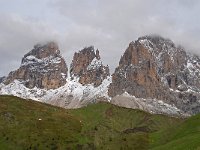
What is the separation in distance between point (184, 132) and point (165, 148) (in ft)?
176

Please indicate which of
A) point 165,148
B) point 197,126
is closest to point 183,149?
point 165,148

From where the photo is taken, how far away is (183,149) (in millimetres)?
125062

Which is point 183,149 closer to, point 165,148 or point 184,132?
point 165,148

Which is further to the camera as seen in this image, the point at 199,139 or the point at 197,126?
the point at 197,126

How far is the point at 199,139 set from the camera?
13300cm

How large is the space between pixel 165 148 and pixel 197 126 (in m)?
53.9

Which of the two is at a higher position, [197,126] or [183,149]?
[197,126]

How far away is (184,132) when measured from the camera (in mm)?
199500

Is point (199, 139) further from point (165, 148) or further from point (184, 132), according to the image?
point (184, 132)

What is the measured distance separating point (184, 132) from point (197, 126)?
6.21 m

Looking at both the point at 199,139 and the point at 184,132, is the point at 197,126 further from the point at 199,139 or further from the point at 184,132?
the point at 199,139

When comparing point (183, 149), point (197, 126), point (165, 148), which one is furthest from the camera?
point (197, 126)

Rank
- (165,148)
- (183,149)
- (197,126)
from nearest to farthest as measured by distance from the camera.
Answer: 1. (183,149)
2. (165,148)
3. (197,126)

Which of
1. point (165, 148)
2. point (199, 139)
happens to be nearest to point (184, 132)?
point (165, 148)
